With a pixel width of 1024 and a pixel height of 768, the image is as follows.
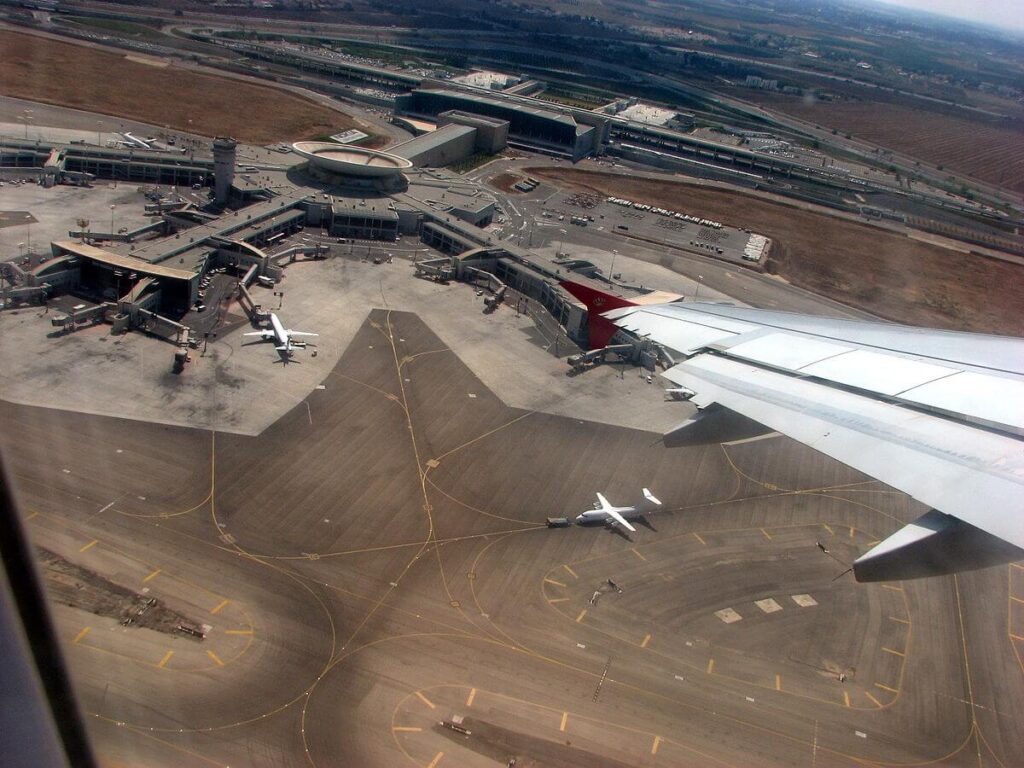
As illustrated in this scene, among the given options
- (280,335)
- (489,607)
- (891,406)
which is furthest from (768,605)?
(280,335)

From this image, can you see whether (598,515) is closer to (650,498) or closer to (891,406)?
(650,498)

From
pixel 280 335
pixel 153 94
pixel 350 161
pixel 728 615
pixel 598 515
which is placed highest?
pixel 153 94

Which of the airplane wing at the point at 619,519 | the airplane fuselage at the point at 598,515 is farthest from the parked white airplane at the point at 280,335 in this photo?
the airplane wing at the point at 619,519

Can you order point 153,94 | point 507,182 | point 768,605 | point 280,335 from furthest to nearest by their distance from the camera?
point 153,94 → point 507,182 → point 280,335 → point 768,605

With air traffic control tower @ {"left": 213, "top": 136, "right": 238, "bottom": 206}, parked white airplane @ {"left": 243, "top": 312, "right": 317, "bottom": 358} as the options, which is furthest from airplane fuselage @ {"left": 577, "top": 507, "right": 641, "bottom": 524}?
air traffic control tower @ {"left": 213, "top": 136, "right": 238, "bottom": 206}

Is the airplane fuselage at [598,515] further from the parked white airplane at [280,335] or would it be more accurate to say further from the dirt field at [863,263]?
the dirt field at [863,263]

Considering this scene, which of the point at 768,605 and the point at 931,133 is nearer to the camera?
the point at 768,605
